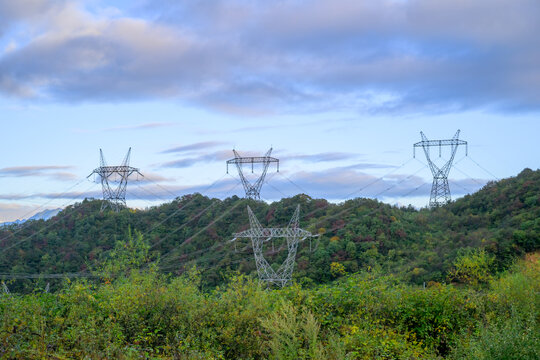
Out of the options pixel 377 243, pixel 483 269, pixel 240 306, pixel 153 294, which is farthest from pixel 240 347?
pixel 377 243

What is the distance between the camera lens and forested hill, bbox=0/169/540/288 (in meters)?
30.1

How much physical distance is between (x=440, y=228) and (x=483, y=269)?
539 inches

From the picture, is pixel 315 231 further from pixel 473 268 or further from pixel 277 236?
pixel 473 268

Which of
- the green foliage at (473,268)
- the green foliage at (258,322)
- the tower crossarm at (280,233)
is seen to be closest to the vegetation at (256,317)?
the green foliage at (258,322)

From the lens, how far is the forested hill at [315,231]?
30.1m

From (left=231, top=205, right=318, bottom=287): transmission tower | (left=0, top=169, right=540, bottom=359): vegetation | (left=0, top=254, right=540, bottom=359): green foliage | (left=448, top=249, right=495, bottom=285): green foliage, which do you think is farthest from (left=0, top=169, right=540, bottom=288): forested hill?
(left=0, top=254, right=540, bottom=359): green foliage

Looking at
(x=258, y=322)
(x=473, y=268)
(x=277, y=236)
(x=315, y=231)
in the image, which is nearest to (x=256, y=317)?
(x=258, y=322)

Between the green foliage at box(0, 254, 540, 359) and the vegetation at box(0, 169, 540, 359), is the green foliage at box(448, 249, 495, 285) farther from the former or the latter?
the green foliage at box(0, 254, 540, 359)

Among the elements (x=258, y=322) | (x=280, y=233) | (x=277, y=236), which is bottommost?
(x=258, y=322)

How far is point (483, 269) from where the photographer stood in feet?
80.0

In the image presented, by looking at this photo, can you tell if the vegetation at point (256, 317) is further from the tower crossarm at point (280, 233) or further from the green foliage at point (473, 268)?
the tower crossarm at point (280, 233)

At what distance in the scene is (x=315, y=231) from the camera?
1468 inches

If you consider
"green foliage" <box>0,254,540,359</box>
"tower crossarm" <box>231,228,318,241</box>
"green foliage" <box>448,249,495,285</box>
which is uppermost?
"tower crossarm" <box>231,228,318,241</box>

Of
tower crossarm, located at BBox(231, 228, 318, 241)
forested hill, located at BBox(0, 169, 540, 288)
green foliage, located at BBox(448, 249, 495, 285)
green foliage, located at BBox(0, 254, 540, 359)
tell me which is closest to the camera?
green foliage, located at BBox(0, 254, 540, 359)
